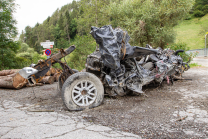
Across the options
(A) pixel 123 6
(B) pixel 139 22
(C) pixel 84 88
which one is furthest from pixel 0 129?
(A) pixel 123 6

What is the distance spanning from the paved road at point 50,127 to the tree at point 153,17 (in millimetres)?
13859

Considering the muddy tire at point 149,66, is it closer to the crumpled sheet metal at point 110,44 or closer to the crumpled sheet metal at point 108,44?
the crumpled sheet metal at point 110,44

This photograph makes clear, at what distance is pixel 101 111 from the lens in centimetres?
330

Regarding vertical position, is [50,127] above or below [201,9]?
below

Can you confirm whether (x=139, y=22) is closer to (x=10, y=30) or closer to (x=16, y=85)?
(x=10, y=30)

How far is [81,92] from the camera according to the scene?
344cm

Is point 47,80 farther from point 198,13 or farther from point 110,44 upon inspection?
point 198,13

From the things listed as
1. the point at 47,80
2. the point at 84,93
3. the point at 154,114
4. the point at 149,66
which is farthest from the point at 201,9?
the point at 84,93

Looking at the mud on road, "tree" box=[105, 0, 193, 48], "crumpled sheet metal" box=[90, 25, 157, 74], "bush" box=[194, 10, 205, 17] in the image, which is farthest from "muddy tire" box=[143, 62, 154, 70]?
"bush" box=[194, 10, 205, 17]

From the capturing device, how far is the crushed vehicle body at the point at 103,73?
3344 millimetres

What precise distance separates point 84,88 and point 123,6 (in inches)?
635

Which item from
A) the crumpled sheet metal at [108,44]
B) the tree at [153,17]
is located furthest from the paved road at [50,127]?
the tree at [153,17]

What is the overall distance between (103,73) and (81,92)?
3.09 feet

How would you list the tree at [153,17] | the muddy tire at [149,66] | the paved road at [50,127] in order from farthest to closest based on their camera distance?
the tree at [153,17] < the muddy tire at [149,66] < the paved road at [50,127]
